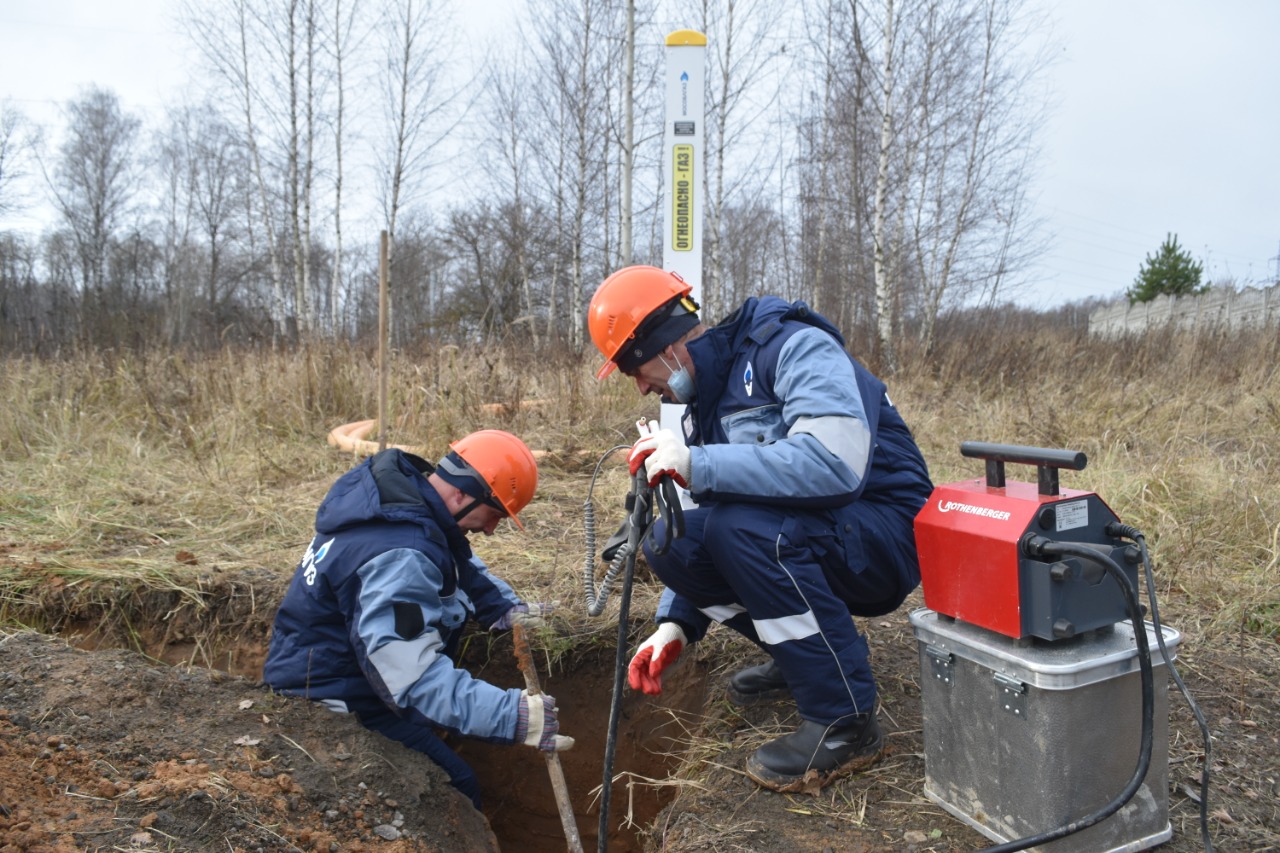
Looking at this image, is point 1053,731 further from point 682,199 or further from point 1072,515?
point 682,199

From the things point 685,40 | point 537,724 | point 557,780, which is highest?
point 685,40

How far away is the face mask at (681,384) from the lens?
2.40 meters

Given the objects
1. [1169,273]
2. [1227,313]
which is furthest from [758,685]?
[1169,273]

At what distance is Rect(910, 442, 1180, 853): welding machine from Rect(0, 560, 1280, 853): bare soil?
7.6 inches

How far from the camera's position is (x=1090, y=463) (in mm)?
5148

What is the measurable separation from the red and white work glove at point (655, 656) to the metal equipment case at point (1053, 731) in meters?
0.84

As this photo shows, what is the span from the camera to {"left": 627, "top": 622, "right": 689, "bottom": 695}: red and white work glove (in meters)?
2.41

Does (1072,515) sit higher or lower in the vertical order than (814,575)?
higher

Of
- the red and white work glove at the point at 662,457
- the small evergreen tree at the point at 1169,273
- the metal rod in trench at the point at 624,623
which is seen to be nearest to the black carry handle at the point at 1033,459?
the red and white work glove at the point at 662,457

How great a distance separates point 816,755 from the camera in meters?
2.09

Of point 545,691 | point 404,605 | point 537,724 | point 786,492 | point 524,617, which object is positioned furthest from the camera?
point 545,691

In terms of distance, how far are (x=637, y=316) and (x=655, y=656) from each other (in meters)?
0.98

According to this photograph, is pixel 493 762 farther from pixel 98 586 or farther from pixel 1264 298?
pixel 1264 298

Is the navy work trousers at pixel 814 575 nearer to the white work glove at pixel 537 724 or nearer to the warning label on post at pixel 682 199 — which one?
the white work glove at pixel 537 724
